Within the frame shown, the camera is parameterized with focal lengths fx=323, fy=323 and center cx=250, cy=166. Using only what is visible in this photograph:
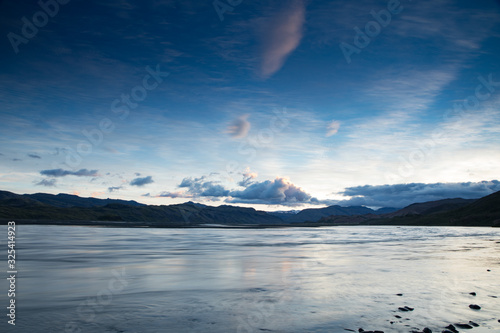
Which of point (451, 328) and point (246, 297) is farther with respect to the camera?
point (246, 297)

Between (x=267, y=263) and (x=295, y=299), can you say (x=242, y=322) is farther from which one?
(x=267, y=263)

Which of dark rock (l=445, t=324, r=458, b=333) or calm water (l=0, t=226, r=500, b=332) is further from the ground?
dark rock (l=445, t=324, r=458, b=333)

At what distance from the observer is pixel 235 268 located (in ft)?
98.2

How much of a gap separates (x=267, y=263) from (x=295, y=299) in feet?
51.5

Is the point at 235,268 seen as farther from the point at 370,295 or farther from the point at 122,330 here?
the point at 122,330

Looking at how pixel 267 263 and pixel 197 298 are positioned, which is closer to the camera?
pixel 197 298

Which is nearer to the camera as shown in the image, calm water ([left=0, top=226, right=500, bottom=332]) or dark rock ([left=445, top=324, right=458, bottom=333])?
dark rock ([left=445, top=324, right=458, bottom=333])

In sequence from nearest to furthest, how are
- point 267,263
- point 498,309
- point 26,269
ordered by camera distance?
point 498,309 → point 26,269 → point 267,263

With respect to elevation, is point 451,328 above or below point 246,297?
above

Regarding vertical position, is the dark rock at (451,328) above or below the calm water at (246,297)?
above

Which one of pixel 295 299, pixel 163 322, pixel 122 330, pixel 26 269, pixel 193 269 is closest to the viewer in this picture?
pixel 122 330

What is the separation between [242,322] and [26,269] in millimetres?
22560

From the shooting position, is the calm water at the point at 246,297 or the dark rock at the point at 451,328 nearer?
the dark rock at the point at 451,328

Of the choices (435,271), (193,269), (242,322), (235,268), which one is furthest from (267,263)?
(242,322)
